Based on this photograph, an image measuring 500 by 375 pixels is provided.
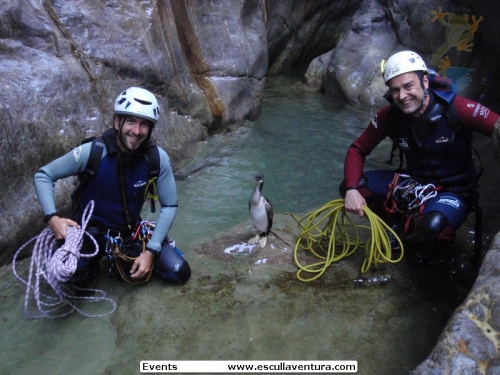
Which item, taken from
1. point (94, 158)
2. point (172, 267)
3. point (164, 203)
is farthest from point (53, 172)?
point (172, 267)

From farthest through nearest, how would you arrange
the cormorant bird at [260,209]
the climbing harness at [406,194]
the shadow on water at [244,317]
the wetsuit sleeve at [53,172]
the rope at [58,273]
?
1. the cormorant bird at [260,209]
2. the climbing harness at [406,194]
3. the wetsuit sleeve at [53,172]
4. the rope at [58,273]
5. the shadow on water at [244,317]

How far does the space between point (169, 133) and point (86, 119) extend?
58.0 inches

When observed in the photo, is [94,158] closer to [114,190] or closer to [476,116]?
[114,190]

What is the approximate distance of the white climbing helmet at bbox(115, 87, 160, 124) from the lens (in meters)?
3.28

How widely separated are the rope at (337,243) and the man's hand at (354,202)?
43 mm

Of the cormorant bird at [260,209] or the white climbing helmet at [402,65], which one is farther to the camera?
the cormorant bird at [260,209]

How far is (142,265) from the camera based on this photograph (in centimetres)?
340

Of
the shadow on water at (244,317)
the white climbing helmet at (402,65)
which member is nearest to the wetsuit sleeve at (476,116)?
the white climbing helmet at (402,65)

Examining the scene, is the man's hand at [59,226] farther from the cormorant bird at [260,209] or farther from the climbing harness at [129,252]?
the cormorant bird at [260,209]

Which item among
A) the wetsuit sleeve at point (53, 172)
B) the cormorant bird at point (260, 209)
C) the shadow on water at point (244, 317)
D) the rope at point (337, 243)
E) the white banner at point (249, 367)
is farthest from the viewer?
the cormorant bird at point (260, 209)

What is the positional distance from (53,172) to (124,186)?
0.51 m

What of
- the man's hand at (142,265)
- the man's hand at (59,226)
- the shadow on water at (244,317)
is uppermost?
the man's hand at (59,226)

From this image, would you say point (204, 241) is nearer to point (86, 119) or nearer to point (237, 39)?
point (86, 119)

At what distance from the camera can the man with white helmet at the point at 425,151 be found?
3586mm
